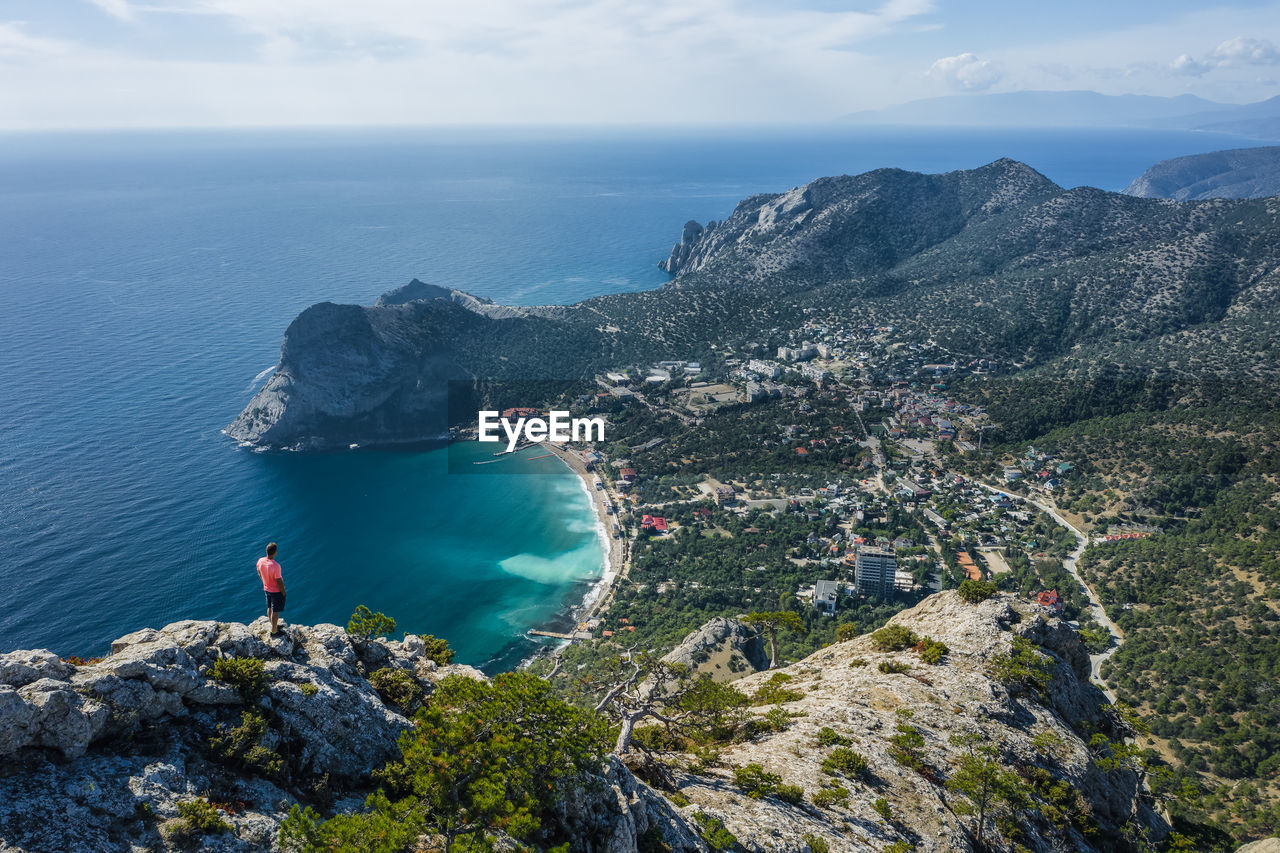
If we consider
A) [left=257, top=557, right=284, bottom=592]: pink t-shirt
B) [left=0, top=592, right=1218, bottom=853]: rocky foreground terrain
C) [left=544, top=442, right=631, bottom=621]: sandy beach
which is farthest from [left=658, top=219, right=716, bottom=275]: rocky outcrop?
[left=257, top=557, right=284, bottom=592]: pink t-shirt

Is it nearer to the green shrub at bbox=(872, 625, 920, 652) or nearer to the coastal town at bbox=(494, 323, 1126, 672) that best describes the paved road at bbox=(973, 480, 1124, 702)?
the coastal town at bbox=(494, 323, 1126, 672)

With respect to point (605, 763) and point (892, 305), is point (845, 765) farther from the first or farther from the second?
point (892, 305)

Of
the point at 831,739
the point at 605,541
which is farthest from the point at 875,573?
the point at 831,739

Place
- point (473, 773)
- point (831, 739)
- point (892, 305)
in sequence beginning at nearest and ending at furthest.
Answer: point (473, 773) < point (831, 739) < point (892, 305)

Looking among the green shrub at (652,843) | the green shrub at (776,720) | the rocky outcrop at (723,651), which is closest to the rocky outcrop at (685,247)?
the rocky outcrop at (723,651)

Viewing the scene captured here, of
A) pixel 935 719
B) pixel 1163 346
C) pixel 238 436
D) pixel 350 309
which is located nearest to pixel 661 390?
pixel 350 309

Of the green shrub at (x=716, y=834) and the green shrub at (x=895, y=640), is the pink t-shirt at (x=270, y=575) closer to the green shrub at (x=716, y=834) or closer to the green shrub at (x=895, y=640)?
the green shrub at (x=716, y=834)

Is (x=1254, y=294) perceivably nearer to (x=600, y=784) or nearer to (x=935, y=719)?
(x=935, y=719)

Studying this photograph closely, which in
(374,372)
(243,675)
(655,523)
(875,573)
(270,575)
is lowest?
(655,523)
